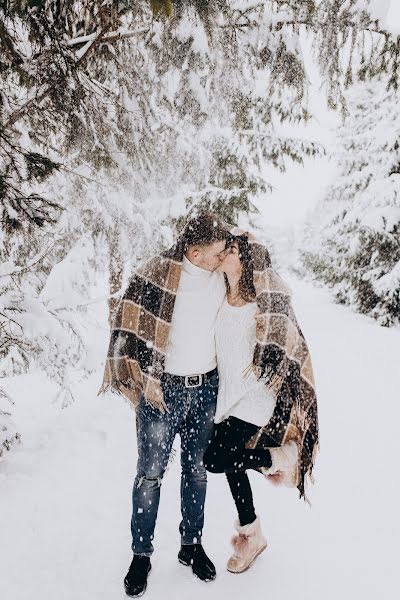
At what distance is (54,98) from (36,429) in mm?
3812

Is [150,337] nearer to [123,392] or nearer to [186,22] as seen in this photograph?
[123,392]

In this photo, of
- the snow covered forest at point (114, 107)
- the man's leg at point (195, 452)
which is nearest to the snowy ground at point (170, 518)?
the man's leg at point (195, 452)

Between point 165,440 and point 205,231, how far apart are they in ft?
4.06

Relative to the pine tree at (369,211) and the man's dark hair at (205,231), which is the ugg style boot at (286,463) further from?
the pine tree at (369,211)

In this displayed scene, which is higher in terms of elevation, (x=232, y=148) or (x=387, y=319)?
(x=232, y=148)

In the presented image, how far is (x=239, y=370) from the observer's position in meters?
2.83

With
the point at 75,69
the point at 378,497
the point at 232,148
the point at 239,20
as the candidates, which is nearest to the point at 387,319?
the point at 232,148

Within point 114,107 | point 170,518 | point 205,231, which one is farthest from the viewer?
point 114,107

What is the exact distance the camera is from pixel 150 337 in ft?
9.12

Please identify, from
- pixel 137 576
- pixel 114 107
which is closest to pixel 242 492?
pixel 137 576

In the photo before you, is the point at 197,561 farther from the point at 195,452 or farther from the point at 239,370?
the point at 239,370

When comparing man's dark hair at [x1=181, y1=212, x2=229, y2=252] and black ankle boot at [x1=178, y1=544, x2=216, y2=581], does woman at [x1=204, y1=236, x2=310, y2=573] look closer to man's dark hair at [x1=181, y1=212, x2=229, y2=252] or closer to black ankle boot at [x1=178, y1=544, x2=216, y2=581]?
man's dark hair at [x1=181, y1=212, x2=229, y2=252]

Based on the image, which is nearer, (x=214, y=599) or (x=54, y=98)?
(x=214, y=599)

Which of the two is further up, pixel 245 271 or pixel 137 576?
pixel 245 271
